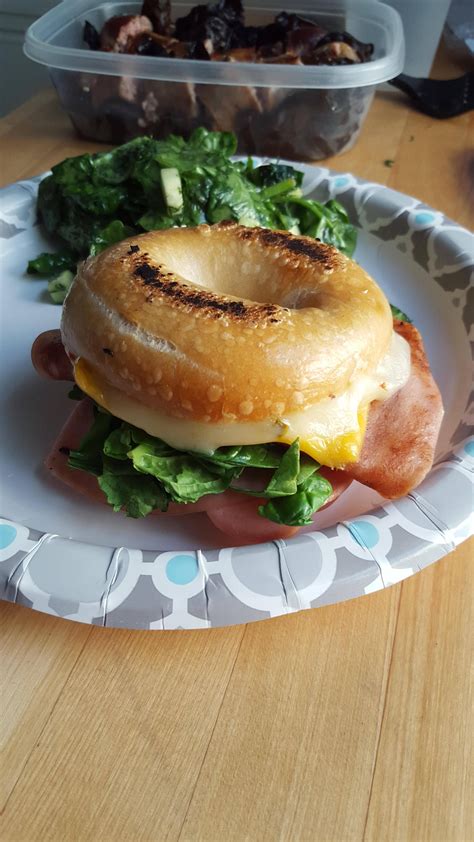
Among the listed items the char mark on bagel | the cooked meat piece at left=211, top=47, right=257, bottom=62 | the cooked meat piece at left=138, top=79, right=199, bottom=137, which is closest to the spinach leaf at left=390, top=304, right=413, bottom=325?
the char mark on bagel

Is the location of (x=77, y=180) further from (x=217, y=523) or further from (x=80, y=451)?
(x=217, y=523)

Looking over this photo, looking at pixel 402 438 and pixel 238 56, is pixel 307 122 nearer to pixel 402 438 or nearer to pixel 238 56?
pixel 238 56

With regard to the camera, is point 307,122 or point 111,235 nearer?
point 111,235

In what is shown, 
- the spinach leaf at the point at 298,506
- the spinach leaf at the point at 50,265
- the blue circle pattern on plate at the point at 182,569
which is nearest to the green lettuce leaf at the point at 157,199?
the spinach leaf at the point at 50,265

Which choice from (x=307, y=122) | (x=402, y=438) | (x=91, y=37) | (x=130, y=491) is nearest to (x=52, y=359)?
(x=130, y=491)

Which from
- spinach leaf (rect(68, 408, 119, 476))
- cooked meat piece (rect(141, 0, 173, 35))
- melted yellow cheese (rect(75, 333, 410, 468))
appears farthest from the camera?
cooked meat piece (rect(141, 0, 173, 35))

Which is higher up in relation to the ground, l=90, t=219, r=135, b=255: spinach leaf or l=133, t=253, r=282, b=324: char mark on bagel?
l=133, t=253, r=282, b=324: char mark on bagel

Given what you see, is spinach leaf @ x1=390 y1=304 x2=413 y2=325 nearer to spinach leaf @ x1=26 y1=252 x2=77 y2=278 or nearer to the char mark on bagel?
the char mark on bagel

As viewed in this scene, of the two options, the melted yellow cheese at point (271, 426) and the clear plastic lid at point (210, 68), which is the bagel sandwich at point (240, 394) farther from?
the clear plastic lid at point (210, 68)
